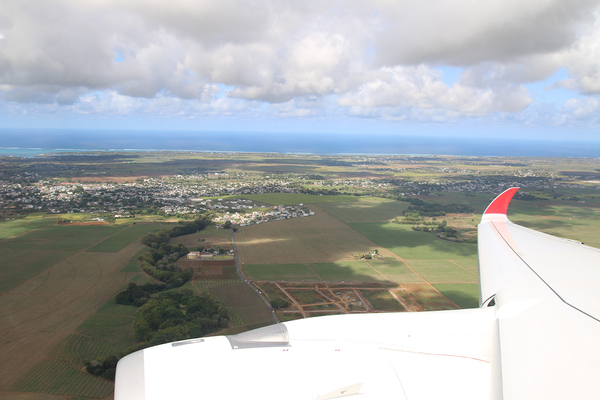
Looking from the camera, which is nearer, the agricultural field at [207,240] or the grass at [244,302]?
the grass at [244,302]

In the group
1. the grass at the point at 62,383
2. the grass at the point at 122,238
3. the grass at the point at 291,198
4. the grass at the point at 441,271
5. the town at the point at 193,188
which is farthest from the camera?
the grass at the point at 291,198

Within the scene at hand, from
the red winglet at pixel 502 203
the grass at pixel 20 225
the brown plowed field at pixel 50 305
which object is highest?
the red winglet at pixel 502 203

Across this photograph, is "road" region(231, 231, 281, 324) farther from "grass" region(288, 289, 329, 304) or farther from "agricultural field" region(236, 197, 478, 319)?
"grass" region(288, 289, 329, 304)

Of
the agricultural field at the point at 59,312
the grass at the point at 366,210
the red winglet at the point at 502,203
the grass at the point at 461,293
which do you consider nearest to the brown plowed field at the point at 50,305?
the agricultural field at the point at 59,312

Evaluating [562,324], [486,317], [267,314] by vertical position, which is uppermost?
[562,324]

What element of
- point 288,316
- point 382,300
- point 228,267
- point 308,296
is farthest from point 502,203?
point 228,267

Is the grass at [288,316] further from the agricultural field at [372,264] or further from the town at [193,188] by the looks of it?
the town at [193,188]

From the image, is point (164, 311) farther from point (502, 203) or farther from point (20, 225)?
point (20, 225)

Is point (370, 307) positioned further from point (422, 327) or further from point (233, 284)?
point (422, 327)

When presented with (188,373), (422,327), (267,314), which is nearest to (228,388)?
(188,373)
